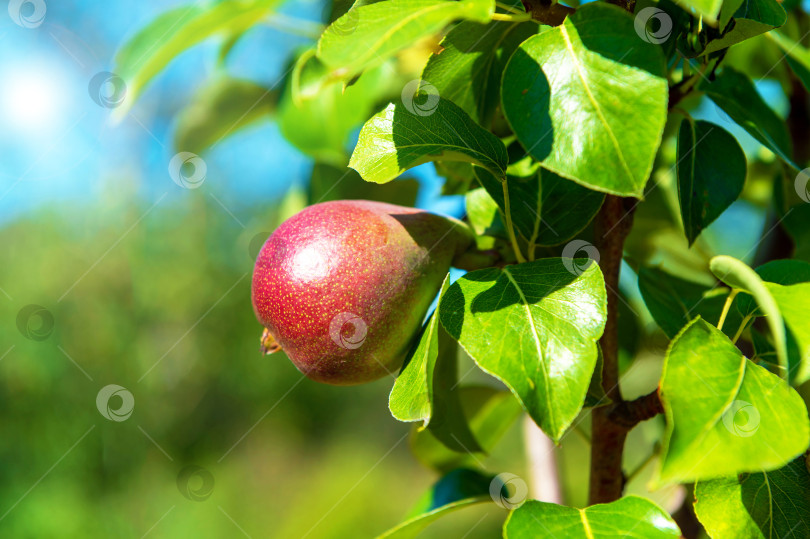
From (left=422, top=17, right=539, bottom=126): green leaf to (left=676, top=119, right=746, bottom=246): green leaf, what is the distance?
115mm

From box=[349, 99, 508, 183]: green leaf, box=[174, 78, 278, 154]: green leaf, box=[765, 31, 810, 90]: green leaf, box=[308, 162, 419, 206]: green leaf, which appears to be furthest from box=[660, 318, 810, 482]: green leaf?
box=[174, 78, 278, 154]: green leaf

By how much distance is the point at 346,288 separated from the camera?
37 cm

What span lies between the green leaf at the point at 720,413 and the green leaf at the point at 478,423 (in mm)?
358

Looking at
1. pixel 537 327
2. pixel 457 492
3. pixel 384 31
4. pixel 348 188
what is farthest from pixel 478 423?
pixel 384 31

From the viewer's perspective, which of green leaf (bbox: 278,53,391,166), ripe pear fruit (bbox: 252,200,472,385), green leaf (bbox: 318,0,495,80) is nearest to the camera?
green leaf (bbox: 318,0,495,80)

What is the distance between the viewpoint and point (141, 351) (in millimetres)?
3531

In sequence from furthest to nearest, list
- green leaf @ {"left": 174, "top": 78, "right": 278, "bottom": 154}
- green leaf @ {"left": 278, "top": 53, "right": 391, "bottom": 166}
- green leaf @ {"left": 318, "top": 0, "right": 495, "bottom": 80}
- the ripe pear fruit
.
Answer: green leaf @ {"left": 174, "top": 78, "right": 278, "bottom": 154}, green leaf @ {"left": 278, "top": 53, "right": 391, "bottom": 166}, the ripe pear fruit, green leaf @ {"left": 318, "top": 0, "right": 495, "bottom": 80}

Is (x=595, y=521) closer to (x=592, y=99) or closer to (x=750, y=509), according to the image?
(x=750, y=509)

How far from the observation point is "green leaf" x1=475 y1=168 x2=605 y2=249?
1.26ft

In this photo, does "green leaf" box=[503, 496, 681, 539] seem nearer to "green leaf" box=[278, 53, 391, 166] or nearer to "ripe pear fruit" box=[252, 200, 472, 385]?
"ripe pear fruit" box=[252, 200, 472, 385]

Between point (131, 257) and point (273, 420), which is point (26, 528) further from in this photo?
point (273, 420)

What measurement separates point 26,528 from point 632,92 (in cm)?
344

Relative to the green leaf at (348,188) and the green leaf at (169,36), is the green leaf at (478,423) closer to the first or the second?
the green leaf at (348,188)

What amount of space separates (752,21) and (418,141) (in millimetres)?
170
